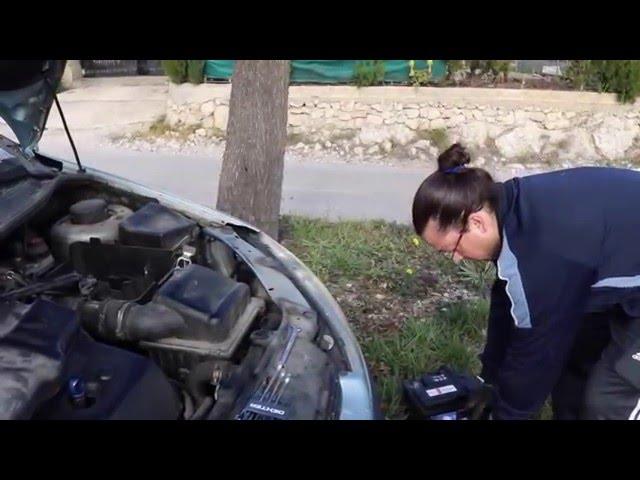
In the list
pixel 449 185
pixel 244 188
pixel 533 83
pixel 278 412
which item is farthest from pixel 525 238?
pixel 533 83

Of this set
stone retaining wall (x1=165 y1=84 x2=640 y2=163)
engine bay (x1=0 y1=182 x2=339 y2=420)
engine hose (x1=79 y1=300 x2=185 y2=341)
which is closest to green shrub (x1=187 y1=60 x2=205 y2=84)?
stone retaining wall (x1=165 y1=84 x2=640 y2=163)

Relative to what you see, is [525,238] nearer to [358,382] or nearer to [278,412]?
[358,382]

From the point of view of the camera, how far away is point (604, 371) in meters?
2.16

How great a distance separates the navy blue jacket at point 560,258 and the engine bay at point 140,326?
650 millimetres

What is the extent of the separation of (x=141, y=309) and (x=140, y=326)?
0.23 feet

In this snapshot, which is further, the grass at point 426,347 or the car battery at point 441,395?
the grass at point 426,347

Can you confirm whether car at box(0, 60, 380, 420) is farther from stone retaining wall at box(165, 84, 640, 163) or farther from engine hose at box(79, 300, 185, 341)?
stone retaining wall at box(165, 84, 640, 163)

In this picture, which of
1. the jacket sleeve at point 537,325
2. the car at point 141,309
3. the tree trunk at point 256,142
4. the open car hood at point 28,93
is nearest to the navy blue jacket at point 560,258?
the jacket sleeve at point 537,325

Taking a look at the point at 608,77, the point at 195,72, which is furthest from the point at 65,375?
the point at 608,77

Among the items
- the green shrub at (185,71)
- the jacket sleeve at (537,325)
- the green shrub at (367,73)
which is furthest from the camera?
the green shrub at (185,71)

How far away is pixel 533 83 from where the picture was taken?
9.00 m

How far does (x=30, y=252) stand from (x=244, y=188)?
193 centimetres

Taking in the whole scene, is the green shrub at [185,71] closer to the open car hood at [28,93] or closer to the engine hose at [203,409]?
the open car hood at [28,93]

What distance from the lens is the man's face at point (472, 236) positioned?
198 centimetres
